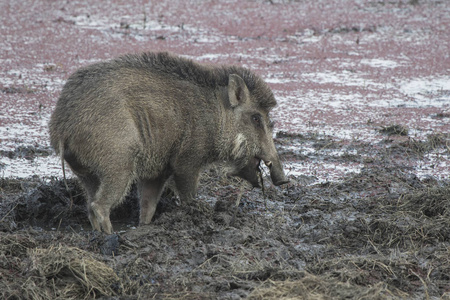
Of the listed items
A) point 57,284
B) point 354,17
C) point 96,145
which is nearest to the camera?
point 57,284

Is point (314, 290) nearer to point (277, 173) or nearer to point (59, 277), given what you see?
point (59, 277)

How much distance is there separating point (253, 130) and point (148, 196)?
1.19 meters

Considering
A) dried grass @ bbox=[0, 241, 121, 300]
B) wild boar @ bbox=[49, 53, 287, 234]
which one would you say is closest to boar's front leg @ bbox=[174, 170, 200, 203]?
wild boar @ bbox=[49, 53, 287, 234]

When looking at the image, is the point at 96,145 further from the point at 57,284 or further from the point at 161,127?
the point at 57,284

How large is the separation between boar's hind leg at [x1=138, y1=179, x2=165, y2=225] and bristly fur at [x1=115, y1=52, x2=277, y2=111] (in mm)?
1043

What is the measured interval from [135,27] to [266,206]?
8394 mm

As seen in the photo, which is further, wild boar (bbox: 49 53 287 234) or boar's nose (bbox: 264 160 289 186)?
boar's nose (bbox: 264 160 289 186)

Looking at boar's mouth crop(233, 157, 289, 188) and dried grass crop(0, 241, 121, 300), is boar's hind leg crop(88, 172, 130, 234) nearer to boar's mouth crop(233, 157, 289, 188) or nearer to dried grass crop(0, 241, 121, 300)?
dried grass crop(0, 241, 121, 300)

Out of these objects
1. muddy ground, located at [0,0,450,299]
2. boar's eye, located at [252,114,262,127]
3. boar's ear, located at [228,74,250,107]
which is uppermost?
boar's ear, located at [228,74,250,107]

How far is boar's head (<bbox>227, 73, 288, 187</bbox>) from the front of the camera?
243 inches

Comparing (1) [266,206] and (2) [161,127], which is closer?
(2) [161,127]

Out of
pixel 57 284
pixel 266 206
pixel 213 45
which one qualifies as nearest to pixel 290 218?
pixel 266 206

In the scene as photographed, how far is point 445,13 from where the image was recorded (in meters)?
16.4

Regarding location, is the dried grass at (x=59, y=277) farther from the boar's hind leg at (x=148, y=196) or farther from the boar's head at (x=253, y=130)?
the boar's head at (x=253, y=130)
